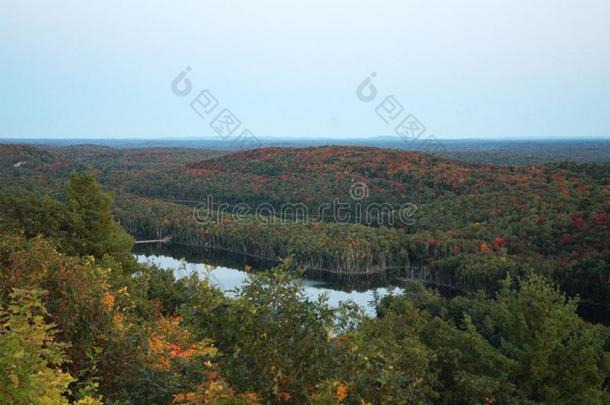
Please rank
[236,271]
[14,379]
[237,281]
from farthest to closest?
[236,271], [237,281], [14,379]

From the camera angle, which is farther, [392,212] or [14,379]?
[392,212]

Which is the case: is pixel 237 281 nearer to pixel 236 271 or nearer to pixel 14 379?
pixel 236 271

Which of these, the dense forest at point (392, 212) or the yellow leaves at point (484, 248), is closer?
the dense forest at point (392, 212)

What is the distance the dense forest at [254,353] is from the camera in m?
7.57

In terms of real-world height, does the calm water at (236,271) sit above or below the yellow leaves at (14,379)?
below

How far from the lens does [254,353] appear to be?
25.8 ft

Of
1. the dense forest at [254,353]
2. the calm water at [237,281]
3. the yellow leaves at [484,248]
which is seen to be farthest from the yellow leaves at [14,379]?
the yellow leaves at [484,248]

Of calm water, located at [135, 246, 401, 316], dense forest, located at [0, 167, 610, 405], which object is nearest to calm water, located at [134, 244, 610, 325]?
calm water, located at [135, 246, 401, 316]

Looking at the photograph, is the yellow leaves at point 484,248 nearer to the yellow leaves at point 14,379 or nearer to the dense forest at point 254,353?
the dense forest at point 254,353

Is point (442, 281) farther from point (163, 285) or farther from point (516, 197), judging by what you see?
point (163, 285)

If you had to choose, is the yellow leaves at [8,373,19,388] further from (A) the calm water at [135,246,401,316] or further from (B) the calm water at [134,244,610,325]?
(A) the calm water at [135,246,401,316]

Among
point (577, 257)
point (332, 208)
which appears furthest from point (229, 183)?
point (577, 257)

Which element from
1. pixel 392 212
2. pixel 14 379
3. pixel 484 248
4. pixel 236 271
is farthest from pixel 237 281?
pixel 14 379

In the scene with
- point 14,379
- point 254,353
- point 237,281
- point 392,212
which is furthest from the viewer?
point 392,212
